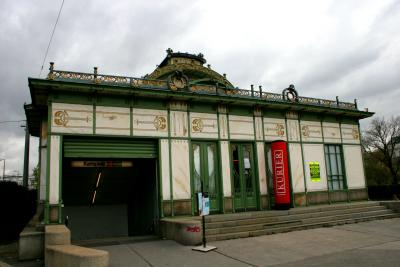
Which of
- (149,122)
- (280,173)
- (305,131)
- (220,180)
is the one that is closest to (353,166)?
(305,131)

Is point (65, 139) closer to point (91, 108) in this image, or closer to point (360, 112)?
point (91, 108)

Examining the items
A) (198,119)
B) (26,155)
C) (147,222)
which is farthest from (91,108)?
(26,155)

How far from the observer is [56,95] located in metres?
11.4

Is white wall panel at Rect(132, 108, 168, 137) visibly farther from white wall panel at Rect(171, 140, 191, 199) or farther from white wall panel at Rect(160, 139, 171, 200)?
white wall panel at Rect(171, 140, 191, 199)

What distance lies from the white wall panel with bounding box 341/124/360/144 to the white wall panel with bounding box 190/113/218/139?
7.79 meters

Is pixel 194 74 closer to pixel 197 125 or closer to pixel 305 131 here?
pixel 197 125

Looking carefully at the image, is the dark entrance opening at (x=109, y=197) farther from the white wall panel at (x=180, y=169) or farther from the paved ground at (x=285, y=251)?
the paved ground at (x=285, y=251)

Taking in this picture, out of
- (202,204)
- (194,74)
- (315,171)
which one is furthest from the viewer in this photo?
(194,74)

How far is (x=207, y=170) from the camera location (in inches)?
533

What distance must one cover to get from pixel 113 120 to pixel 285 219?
7415mm

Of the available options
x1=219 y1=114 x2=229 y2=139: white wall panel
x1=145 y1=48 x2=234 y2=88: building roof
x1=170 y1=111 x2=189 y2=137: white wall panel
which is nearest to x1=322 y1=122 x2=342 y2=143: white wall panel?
x1=145 y1=48 x2=234 y2=88: building roof

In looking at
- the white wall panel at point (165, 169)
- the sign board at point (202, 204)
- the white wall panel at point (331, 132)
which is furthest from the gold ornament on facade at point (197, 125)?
the white wall panel at point (331, 132)

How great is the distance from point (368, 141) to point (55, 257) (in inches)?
1567

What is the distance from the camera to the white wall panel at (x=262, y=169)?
14.5 metres
